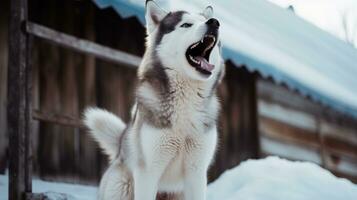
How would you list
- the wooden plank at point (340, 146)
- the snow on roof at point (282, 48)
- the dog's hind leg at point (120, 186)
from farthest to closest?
1. the wooden plank at point (340, 146)
2. the snow on roof at point (282, 48)
3. the dog's hind leg at point (120, 186)

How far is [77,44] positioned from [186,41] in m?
1.95

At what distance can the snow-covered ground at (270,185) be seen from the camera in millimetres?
5020

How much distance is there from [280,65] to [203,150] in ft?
11.9

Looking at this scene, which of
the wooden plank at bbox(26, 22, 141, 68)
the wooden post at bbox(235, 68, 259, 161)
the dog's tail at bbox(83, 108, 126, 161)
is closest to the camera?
the dog's tail at bbox(83, 108, 126, 161)

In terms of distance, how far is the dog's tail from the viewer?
14.3 feet

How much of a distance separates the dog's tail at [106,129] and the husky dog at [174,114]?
1.63 ft

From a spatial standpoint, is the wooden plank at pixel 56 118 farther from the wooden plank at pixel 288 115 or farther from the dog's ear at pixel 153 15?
the wooden plank at pixel 288 115

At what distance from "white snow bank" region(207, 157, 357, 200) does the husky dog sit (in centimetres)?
133

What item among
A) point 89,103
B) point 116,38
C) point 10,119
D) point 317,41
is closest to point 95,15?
point 116,38

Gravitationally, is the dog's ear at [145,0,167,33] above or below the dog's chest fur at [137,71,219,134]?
above

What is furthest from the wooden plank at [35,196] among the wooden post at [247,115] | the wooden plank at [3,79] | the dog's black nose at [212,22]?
the wooden post at [247,115]

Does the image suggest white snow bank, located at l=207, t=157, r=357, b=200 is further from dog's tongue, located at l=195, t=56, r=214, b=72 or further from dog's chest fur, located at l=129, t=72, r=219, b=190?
dog's tongue, located at l=195, t=56, r=214, b=72

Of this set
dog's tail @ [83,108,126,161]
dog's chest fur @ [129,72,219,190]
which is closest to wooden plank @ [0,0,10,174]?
dog's tail @ [83,108,126,161]

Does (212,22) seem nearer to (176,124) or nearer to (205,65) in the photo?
(205,65)
